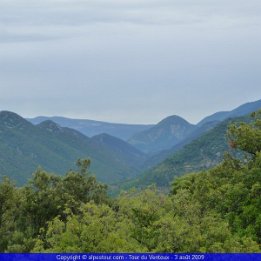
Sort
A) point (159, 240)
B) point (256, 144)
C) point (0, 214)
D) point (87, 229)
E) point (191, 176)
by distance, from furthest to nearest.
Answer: point (191, 176)
point (0, 214)
point (256, 144)
point (87, 229)
point (159, 240)

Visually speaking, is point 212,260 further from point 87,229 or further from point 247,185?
point 247,185

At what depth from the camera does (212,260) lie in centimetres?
2442

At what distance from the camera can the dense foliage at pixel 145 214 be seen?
33.1 m

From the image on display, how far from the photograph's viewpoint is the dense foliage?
33062 mm

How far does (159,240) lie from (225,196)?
18.1 metres

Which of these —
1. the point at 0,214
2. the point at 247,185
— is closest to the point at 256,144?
the point at 247,185

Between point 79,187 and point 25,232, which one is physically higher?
point 79,187

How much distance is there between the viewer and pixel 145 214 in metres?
39.2


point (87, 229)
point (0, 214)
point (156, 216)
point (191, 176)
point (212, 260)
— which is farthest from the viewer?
point (191, 176)

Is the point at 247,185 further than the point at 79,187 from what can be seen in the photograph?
No

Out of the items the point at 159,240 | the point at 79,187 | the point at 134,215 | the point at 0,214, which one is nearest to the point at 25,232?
the point at 0,214

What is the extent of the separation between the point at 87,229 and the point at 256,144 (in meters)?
22.1

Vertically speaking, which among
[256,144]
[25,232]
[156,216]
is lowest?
[25,232]

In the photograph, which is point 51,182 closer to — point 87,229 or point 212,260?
point 87,229
